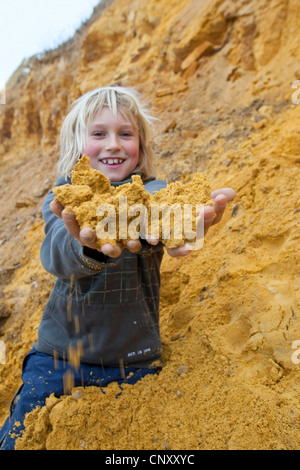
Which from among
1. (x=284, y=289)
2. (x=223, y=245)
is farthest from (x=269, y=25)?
(x=284, y=289)

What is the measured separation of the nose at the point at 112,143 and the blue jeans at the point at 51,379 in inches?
49.7

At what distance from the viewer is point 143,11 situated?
7.00 metres

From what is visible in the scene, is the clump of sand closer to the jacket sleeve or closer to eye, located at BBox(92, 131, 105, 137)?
the jacket sleeve

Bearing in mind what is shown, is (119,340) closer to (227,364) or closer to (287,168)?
(227,364)

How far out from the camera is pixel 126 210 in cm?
133

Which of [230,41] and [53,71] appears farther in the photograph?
[53,71]

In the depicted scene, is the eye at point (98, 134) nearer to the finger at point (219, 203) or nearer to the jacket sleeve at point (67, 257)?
the jacket sleeve at point (67, 257)

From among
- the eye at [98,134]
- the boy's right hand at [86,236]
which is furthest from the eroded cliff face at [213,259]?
the eye at [98,134]

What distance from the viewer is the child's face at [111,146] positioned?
6.72 feet

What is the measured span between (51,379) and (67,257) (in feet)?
2.92
